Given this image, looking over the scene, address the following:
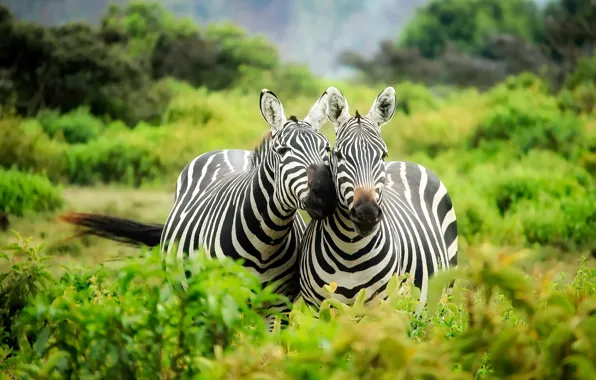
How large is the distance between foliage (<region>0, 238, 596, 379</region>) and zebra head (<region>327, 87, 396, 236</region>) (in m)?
0.96

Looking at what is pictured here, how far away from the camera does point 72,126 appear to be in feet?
47.6

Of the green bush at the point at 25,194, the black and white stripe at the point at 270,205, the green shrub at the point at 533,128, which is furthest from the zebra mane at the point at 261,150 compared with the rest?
the green shrub at the point at 533,128

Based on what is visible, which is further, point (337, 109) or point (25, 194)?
point (25, 194)

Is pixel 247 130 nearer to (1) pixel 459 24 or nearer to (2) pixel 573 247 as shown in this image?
(2) pixel 573 247

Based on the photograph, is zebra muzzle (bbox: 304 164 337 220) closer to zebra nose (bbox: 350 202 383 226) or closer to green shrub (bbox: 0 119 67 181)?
zebra nose (bbox: 350 202 383 226)

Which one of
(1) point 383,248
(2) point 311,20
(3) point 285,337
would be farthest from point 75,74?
(2) point 311,20

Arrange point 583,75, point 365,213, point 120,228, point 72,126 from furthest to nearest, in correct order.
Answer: point 583,75, point 72,126, point 120,228, point 365,213

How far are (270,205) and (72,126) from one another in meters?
11.5

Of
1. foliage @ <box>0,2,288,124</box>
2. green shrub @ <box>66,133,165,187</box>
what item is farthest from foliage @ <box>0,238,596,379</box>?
foliage @ <box>0,2,288,124</box>

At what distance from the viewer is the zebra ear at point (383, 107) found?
13.0 feet

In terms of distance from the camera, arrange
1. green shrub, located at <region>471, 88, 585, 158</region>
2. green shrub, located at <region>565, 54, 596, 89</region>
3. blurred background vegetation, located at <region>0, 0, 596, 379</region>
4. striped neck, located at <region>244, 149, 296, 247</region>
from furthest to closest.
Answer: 1. green shrub, located at <region>565, 54, 596, 89</region>
2. green shrub, located at <region>471, 88, 585, 158</region>
3. striped neck, located at <region>244, 149, 296, 247</region>
4. blurred background vegetation, located at <region>0, 0, 596, 379</region>

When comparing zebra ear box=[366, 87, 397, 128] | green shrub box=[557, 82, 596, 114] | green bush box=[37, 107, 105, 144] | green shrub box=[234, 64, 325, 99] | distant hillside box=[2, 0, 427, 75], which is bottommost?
zebra ear box=[366, 87, 397, 128]

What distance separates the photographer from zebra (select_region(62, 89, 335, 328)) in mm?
3629

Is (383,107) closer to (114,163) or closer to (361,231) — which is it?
(361,231)
